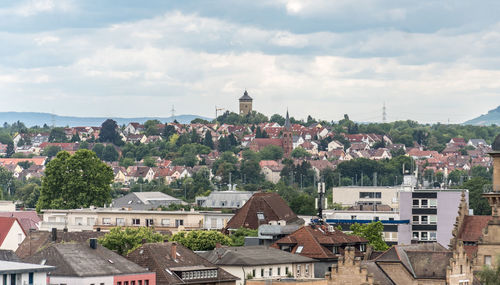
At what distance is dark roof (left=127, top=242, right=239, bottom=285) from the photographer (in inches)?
3927

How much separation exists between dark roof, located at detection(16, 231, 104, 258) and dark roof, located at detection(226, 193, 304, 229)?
81.5ft

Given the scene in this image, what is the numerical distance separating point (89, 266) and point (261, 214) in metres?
67.5

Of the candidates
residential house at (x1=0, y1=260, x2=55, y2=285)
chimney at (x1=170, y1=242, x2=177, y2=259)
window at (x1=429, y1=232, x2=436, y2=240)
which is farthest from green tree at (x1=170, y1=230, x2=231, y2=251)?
residential house at (x1=0, y1=260, x2=55, y2=285)

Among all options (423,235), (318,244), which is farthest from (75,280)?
(423,235)

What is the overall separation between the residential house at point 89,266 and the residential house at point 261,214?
2124 inches

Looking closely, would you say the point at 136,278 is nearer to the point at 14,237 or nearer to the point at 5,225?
the point at 14,237

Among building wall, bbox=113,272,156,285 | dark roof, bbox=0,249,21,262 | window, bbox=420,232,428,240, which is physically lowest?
window, bbox=420,232,428,240

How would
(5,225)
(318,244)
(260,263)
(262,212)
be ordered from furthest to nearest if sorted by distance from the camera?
(262,212) → (5,225) → (318,244) → (260,263)

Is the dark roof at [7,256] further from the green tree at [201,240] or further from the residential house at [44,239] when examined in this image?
the green tree at [201,240]

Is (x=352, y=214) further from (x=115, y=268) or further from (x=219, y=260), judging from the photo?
(x=115, y=268)

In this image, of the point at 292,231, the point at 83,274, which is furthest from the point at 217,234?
the point at 83,274

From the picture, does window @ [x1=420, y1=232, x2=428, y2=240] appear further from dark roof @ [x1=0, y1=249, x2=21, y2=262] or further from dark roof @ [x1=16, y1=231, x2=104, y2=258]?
dark roof @ [x1=0, y1=249, x2=21, y2=262]

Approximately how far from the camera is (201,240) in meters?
126

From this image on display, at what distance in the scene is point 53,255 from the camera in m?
93.3
